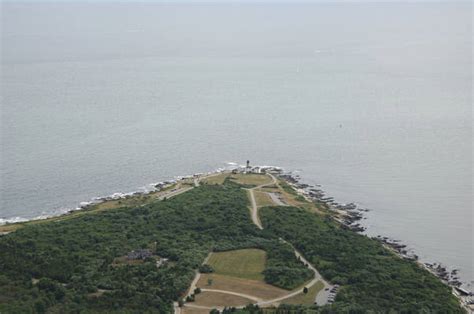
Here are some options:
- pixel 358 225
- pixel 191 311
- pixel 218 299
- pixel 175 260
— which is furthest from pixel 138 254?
pixel 358 225

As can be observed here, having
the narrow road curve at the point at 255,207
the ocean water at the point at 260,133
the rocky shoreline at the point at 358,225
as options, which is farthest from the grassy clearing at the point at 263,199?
the ocean water at the point at 260,133

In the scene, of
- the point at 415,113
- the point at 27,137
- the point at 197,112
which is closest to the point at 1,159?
the point at 27,137

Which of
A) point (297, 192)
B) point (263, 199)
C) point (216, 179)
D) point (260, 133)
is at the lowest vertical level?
point (297, 192)

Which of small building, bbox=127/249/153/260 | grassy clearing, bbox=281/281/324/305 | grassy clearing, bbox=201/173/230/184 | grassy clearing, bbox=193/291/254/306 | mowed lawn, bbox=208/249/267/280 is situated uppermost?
grassy clearing, bbox=201/173/230/184

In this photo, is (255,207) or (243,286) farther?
(255,207)

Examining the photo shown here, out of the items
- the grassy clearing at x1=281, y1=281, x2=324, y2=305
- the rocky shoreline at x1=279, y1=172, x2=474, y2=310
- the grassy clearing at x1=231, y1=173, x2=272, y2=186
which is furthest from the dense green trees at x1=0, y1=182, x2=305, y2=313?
the rocky shoreline at x1=279, y1=172, x2=474, y2=310

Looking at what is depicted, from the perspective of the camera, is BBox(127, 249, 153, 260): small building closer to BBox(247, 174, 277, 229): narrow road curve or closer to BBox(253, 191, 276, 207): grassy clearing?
BBox(247, 174, 277, 229): narrow road curve

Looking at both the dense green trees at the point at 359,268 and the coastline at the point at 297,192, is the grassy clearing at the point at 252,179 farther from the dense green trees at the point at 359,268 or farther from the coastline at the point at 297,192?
the dense green trees at the point at 359,268

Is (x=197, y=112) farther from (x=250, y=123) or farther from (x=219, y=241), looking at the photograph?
(x=219, y=241)

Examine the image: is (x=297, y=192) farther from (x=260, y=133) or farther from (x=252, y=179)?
(x=260, y=133)
